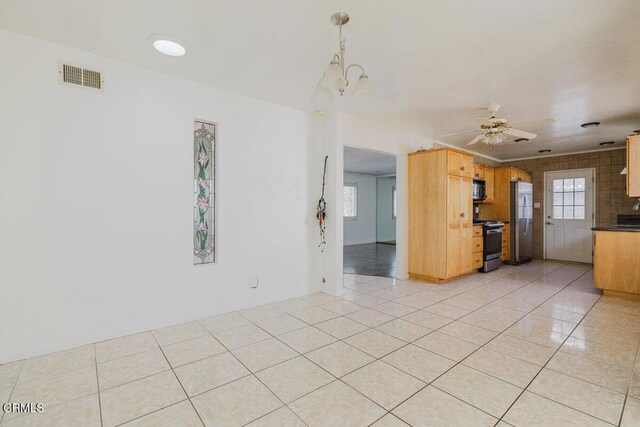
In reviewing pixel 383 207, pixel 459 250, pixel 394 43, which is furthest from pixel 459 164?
pixel 383 207

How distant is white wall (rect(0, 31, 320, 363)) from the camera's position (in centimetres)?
239

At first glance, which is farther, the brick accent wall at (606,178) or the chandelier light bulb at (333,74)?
the brick accent wall at (606,178)

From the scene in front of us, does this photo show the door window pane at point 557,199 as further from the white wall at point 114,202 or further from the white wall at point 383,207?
the white wall at point 114,202

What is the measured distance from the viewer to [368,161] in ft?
25.7

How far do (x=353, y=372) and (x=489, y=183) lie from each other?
19.7 ft

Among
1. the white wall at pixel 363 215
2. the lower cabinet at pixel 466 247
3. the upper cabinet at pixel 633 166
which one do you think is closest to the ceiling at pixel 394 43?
the upper cabinet at pixel 633 166

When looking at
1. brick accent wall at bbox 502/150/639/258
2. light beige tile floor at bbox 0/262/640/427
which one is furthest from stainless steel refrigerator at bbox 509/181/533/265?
light beige tile floor at bbox 0/262/640/427

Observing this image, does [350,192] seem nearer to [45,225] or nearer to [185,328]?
[185,328]

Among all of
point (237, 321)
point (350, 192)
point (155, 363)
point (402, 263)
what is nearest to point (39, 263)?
point (155, 363)

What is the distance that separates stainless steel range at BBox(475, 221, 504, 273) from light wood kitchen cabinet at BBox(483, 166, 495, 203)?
31.6 inches

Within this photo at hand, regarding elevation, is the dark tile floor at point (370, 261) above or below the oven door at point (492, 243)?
below

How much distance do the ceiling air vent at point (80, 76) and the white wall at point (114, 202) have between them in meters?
0.06

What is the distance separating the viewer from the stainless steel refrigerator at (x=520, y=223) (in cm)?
658

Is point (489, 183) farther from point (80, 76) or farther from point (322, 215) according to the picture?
point (80, 76)
